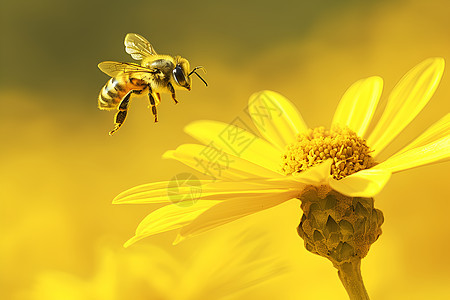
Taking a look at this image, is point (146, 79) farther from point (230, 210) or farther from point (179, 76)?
point (230, 210)

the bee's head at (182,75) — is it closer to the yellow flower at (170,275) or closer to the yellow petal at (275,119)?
the yellow petal at (275,119)

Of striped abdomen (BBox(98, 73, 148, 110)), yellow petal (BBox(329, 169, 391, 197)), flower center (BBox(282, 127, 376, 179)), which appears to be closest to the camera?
yellow petal (BBox(329, 169, 391, 197))

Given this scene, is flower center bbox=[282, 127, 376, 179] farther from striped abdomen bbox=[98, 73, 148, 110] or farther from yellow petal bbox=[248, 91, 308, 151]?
striped abdomen bbox=[98, 73, 148, 110]

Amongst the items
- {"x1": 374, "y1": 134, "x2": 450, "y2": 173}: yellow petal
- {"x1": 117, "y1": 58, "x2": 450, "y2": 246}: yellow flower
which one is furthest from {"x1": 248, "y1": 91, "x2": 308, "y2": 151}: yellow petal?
{"x1": 374, "y1": 134, "x2": 450, "y2": 173}: yellow petal

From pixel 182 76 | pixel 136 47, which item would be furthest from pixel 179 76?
pixel 136 47

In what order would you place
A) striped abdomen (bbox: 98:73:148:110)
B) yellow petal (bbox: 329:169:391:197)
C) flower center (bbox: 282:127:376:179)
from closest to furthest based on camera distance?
yellow petal (bbox: 329:169:391:197) < flower center (bbox: 282:127:376:179) < striped abdomen (bbox: 98:73:148:110)

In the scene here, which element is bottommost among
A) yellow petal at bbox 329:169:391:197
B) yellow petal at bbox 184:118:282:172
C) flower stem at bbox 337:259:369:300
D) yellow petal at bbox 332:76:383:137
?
flower stem at bbox 337:259:369:300

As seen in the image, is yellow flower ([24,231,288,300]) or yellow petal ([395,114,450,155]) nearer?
yellow petal ([395,114,450,155])

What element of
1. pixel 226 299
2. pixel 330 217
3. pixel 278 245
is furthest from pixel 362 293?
pixel 278 245
